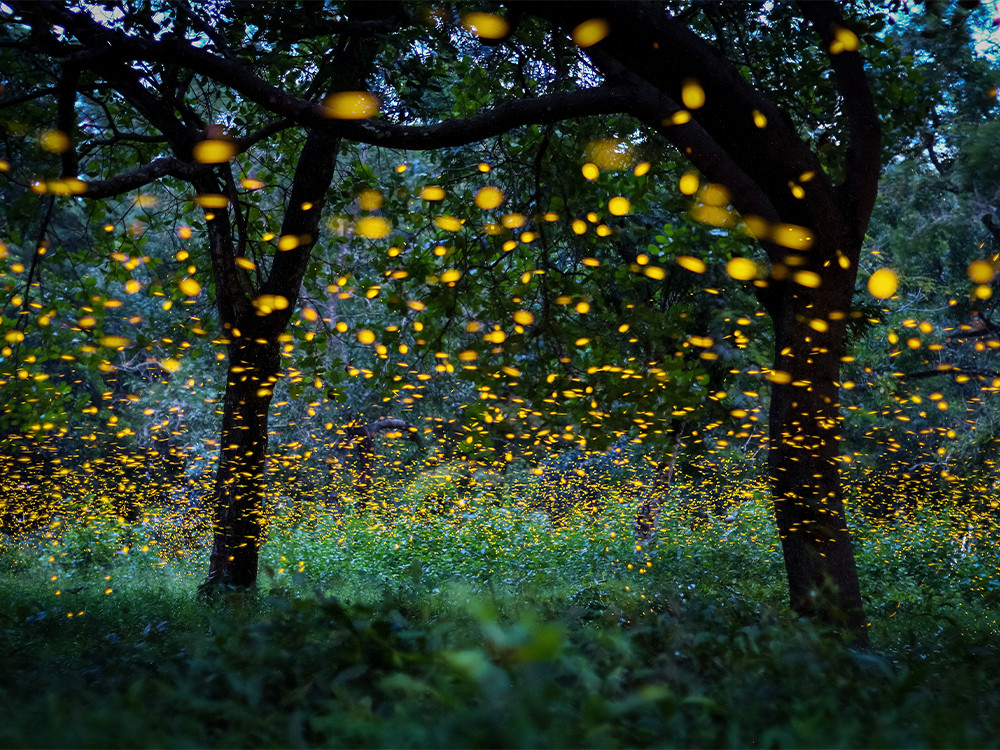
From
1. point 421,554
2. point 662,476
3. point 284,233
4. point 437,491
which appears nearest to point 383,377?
point 284,233

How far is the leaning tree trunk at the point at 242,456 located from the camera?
20.2ft

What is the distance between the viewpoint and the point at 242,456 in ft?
20.3

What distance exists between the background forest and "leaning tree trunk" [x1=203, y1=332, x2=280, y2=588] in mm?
30

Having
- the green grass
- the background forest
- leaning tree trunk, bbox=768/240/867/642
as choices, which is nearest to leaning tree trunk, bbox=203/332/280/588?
the background forest

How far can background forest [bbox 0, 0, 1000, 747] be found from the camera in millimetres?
2053

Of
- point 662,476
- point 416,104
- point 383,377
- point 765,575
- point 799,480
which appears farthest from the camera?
point 662,476

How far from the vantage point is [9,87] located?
6.05 metres

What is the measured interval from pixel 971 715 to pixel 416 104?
5308 millimetres

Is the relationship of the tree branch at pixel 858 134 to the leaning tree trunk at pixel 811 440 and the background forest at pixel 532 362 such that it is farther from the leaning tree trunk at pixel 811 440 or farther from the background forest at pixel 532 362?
the leaning tree trunk at pixel 811 440

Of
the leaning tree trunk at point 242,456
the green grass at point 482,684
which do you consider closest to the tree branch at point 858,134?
the green grass at point 482,684

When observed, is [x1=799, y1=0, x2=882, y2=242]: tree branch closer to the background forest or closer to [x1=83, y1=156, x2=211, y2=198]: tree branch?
the background forest

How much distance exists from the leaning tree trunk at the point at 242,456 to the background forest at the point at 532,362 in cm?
3

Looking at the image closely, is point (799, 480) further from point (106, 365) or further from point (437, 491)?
point (437, 491)

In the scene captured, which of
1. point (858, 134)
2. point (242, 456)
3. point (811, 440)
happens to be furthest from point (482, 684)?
point (242, 456)
